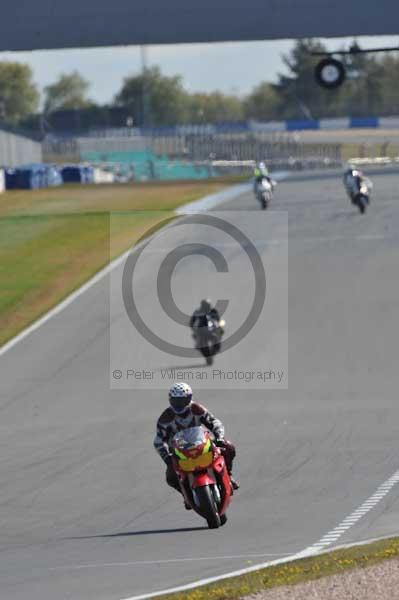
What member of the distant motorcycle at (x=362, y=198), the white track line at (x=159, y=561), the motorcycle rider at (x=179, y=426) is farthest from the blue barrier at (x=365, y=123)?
the white track line at (x=159, y=561)

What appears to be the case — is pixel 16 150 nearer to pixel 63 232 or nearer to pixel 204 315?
pixel 63 232

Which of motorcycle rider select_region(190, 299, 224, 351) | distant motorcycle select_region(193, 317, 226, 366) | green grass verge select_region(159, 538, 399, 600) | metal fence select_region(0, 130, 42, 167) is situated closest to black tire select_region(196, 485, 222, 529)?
green grass verge select_region(159, 538, 399, 600)

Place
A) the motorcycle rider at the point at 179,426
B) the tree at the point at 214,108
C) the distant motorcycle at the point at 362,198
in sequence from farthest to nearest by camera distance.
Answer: the tree at the point at 214,108, the distant motorcycle at the point at 362,198, the motorcycle rider at the point at 179,426

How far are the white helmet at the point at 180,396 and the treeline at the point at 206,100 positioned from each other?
48578mm

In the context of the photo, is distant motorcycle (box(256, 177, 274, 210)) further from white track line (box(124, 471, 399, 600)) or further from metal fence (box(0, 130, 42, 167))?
metal fence (box(0, 130, 42, 167))

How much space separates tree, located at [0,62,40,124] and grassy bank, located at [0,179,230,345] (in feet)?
138

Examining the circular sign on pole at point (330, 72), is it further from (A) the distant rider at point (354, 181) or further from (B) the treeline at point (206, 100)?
(B) the treeline at point (206, 100)

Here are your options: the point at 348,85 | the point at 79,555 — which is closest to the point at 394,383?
the point at 79,555

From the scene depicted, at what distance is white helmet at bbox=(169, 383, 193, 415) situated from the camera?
12977mm

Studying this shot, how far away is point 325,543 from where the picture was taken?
38.4 feet

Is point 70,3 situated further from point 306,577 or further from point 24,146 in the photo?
point 24,146

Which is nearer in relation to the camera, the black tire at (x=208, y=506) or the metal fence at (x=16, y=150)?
the black tire at (x=208, y=506)

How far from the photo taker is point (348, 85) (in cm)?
8144

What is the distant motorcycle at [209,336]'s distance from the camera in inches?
933
